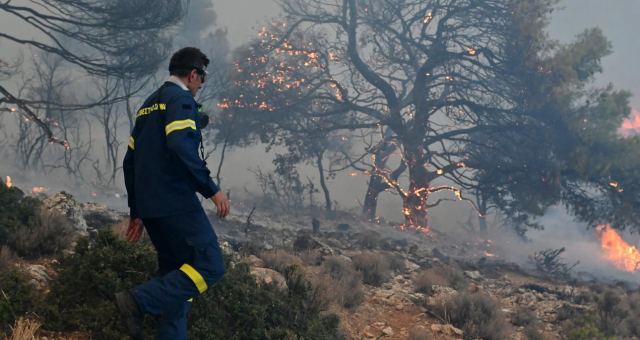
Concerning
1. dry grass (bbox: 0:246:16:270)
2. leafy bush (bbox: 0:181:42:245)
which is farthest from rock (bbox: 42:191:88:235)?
dry grass (bbox: 0:246:16:270)

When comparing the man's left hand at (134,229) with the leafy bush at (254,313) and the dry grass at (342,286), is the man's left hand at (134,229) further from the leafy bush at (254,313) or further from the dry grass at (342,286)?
the dry grass at (342,286)

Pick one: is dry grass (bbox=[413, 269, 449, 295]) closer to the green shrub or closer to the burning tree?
the green shrub

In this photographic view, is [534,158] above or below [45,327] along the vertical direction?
above

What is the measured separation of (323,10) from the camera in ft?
Answer: 77.7

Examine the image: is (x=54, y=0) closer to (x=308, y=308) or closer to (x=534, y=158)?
(x=308, y=308)

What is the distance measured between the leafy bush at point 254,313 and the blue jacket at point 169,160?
1264mm

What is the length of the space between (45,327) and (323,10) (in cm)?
2204

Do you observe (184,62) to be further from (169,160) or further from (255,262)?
(255,262)

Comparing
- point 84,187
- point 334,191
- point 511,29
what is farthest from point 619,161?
point 334,191

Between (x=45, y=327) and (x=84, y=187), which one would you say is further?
(x=84, y=187)

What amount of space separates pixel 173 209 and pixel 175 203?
41 millimetres

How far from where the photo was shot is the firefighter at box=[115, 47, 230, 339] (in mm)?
3008

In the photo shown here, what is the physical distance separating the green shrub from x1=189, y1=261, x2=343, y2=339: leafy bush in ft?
2.00

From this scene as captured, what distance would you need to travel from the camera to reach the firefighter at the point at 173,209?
9.87 ft
